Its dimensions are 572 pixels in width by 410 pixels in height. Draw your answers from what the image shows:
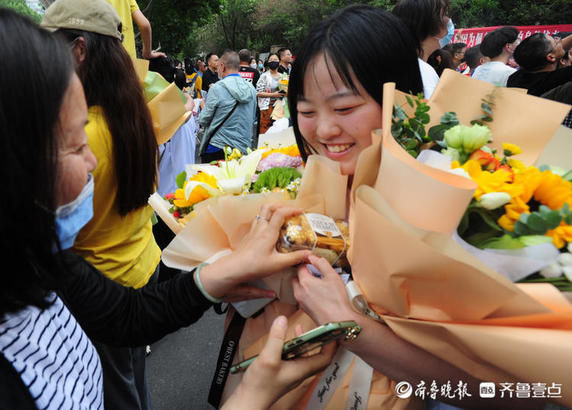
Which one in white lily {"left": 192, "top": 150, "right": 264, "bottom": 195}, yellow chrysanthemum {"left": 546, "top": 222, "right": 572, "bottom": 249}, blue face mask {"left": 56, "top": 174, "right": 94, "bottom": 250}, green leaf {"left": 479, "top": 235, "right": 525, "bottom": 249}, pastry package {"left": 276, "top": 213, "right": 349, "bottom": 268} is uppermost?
yellow chrysanthemum {"left": 546, "top": 222, "right": 572, "bottom": 249}

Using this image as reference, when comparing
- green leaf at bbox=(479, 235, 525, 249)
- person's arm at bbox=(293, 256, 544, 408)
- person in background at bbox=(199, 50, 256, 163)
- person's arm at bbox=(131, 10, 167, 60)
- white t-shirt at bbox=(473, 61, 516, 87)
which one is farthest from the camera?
person in background at bbox=(199, 50, 256, 163)

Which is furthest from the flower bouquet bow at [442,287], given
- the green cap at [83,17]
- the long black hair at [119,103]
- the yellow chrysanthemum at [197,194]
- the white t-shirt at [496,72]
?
the white t-shirt at [496,72]

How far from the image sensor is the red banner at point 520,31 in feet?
35.9

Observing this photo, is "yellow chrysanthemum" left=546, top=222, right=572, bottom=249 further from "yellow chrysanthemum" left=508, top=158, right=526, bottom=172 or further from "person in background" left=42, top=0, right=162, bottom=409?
"person in background" left=42, top=0, right=162, bottom=409

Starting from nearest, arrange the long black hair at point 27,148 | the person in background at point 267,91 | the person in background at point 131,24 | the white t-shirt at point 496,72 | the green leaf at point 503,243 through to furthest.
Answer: the long black hair at point 27,148 < the green leaf at point 503,243 < the person in background at point 131,24 < the white t-shirt at point 496,72 < the person in background at point 267,91

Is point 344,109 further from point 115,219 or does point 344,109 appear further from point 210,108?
point 210,108

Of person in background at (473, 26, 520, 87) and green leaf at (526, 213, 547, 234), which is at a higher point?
green leaf at (526, 213, 547, 234)

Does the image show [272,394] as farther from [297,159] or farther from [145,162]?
[145,162]

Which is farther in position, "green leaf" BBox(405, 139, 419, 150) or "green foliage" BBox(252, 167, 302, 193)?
"green foliage" BBox(252, 167, 302, 193)

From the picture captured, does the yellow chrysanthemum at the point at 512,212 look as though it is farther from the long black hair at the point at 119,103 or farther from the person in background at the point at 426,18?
the person in background at the point at 426,18

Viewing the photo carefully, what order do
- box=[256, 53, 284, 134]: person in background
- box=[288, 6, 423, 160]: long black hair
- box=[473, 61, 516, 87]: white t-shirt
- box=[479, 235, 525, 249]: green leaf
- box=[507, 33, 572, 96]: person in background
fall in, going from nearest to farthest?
box=[479, 235, 525, 249]: green leaf < box=[288, 6, 423, 160]: long black hair < box=[507, 33, 572, 96]: person in background < box=[473, 61, 516, 87]: white t-shirt < box=[256, 53, 284, 134]: person in background

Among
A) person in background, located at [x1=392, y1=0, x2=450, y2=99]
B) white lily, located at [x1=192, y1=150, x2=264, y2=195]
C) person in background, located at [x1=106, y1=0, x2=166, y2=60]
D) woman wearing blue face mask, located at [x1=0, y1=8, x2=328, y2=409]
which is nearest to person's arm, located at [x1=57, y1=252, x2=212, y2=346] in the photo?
woman wearing blue face mask, located at [x1=0, y1=8, x2=328, y2=409]

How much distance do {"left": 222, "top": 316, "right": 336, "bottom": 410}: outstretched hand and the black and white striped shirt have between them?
1.41ft

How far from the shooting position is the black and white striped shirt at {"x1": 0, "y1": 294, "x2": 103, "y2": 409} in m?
0.85
